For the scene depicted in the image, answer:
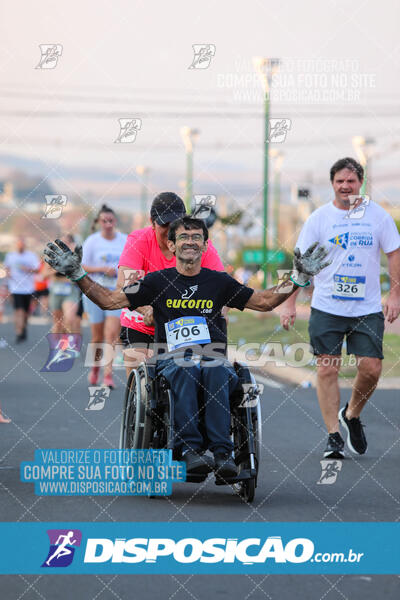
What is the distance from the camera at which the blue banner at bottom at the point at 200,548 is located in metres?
4.75

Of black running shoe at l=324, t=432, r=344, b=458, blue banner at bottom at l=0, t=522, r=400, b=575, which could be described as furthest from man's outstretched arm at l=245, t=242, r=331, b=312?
black running shoe at l=324, t=432, r=344, b=458

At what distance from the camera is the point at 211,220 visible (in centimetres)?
1234

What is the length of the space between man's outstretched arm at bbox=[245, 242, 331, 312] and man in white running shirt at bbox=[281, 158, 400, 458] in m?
1.41

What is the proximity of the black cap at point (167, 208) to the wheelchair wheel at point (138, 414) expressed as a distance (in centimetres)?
99

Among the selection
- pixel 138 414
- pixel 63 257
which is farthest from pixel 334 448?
pixel 63 257

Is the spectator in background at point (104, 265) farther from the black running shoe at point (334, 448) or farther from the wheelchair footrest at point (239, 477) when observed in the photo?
the wheelchair footrest at point (239, 477)

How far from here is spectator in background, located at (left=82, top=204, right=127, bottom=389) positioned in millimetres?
11719

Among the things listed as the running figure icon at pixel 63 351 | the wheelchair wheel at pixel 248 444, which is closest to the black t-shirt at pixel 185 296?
the wheelchair wheel at pixel 248 444

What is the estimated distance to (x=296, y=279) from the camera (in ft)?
21.0

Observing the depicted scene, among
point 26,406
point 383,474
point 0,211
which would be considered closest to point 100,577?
point 383,474

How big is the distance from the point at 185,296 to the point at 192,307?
0.23 feet

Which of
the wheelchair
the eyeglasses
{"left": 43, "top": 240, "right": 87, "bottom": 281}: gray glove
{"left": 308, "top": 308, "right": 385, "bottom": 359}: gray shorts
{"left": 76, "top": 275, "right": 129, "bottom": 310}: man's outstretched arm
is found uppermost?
the eyeglasses

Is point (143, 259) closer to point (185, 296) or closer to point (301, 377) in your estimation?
point (185, 296)

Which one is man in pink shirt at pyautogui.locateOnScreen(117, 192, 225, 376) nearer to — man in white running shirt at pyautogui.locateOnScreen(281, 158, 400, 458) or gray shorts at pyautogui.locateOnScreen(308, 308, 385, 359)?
man in white running shirt at pyautogui.locateOnScreen(281, 158, 400, 458)
